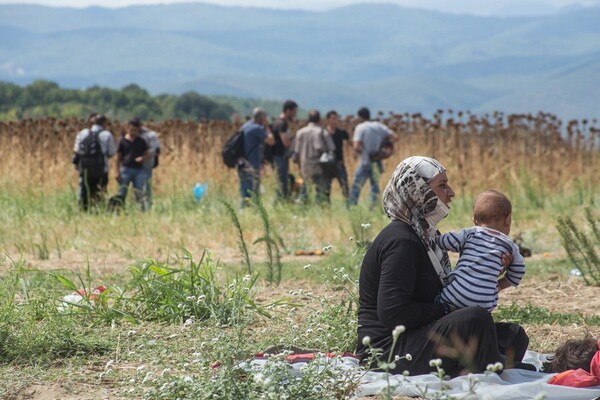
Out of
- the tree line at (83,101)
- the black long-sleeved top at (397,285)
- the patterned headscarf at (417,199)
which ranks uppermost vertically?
the patterned headscarf at (417,199)

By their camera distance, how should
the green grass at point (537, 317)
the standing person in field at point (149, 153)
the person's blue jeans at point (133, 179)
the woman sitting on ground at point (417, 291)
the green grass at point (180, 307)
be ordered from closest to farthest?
the green grass at point (180, 307)
the woman sitting on ground at point (417, 291)
the green grass at point (537, 317)
the person's blue jeans at point (133, 179)
the standing person in field at point (149, 153)

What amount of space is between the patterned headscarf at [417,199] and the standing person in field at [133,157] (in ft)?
31.6

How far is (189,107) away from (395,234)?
9345 cm

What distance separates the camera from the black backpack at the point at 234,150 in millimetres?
14727

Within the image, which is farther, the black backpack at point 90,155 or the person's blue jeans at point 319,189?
the black backpack at point 90,155

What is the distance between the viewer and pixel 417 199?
521 cm

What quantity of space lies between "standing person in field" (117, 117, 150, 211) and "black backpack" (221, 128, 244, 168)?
107cm

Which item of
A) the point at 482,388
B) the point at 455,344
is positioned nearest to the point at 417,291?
the point at 455,344

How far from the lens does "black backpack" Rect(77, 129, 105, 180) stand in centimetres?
1459

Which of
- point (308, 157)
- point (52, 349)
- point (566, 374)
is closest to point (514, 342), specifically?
point (566, 374)

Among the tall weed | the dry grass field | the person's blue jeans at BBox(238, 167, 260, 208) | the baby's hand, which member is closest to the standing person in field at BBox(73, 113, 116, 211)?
the dry grass field

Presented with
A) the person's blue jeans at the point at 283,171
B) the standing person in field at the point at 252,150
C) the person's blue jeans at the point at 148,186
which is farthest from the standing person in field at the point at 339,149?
the person's blue jeans at the point at 148,186

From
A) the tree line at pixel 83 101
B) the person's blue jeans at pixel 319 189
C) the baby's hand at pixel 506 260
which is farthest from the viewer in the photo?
the tree line at pixel 83 101

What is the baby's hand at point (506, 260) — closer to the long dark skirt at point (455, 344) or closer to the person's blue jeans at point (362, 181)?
the long dark skirt at point (455, 344)
